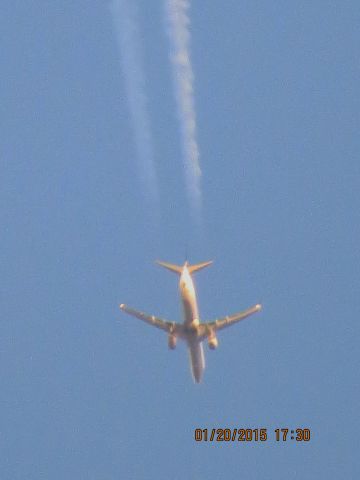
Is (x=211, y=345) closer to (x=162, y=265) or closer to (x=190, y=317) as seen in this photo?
(x=190, y=317)

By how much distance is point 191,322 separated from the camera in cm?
5766

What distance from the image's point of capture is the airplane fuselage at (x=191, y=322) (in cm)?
5609

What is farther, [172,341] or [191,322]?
[172,341]

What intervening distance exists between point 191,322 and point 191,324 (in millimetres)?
129

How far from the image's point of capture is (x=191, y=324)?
57.7 m

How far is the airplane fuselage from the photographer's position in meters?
56.1

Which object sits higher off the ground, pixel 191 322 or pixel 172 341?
pixel 191 322

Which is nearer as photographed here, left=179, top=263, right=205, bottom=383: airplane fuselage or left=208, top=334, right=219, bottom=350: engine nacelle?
left=179, top=263, right=205, bottom=383: airplane fuselage

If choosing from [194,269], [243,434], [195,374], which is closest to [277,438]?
[243,434]

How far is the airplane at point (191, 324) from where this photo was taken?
→ 56.3 m

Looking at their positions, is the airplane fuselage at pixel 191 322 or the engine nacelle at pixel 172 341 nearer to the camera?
the airplane fuselage at pixel 191 322

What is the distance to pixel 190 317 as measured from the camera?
57375mm

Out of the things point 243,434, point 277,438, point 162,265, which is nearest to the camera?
point 162,265

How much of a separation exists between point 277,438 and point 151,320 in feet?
46.1
